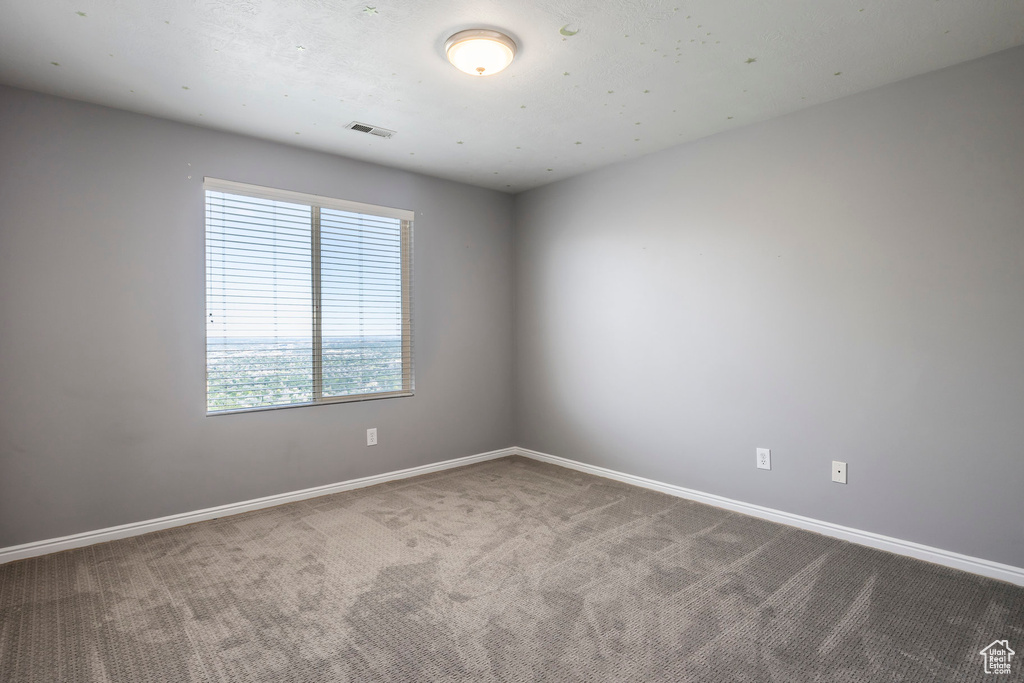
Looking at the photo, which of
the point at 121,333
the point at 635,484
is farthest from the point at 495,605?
the point at 121,333

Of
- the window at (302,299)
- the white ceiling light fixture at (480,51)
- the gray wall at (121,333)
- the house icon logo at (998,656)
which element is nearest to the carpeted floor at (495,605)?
the house icon logo at (998,656)

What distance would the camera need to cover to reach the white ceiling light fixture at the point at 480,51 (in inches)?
89.5

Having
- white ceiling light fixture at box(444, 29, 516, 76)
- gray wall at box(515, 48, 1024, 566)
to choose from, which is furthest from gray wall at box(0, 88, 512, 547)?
gray wall at box(515, 48, 1024, 566)

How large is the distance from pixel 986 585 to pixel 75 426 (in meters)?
4.61

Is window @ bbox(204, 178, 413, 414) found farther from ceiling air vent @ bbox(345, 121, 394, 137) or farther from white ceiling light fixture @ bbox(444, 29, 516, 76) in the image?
white ceiling light fixture @ bbox(444, 29, 516, 76)

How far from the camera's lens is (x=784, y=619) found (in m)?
2.14

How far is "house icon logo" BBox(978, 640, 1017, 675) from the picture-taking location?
182 centimetres

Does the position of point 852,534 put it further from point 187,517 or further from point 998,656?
point 187,517

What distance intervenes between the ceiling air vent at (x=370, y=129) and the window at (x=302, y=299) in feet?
2.22

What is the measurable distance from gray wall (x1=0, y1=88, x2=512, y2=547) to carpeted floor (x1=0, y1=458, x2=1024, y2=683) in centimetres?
35

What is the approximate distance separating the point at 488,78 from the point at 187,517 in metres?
3.07

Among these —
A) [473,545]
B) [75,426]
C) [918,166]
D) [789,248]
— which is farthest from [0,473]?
[918,166]

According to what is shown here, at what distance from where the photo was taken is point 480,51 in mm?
2328

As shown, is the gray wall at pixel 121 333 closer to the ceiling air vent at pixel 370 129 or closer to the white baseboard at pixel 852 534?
the ceiling air vent at pixel 370 129
